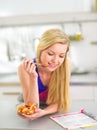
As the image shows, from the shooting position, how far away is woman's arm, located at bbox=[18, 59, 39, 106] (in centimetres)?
153

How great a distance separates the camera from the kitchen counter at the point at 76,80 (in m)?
2.45

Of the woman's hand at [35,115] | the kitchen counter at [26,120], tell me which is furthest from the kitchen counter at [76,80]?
the woman's hand at [35,115]

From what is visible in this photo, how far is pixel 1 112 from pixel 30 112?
251 millimetres

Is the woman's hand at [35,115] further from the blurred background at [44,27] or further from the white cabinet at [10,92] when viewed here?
the blurred background at [44,27]

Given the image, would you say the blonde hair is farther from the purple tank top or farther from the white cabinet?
the white cabinet

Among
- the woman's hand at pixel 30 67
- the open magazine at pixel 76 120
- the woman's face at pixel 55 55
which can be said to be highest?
the woman's face at pixel 55 55

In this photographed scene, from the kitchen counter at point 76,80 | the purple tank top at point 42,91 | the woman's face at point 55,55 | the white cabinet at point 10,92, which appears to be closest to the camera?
the woman's face at point 55,55

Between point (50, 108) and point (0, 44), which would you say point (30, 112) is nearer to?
point (50, 108)

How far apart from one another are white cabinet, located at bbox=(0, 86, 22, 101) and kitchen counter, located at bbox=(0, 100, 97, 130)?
0.87 meters

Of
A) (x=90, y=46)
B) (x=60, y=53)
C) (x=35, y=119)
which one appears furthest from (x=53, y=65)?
(x=90, y=46)

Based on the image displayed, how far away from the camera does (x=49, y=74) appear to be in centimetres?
165

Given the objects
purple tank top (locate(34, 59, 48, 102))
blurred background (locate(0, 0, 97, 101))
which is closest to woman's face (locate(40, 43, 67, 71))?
purple tank top (locate(34, 59, 48, 102))

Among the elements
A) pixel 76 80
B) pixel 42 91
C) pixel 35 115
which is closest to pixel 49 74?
pixel 42 91

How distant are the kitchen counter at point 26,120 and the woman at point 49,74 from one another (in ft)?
0.26
